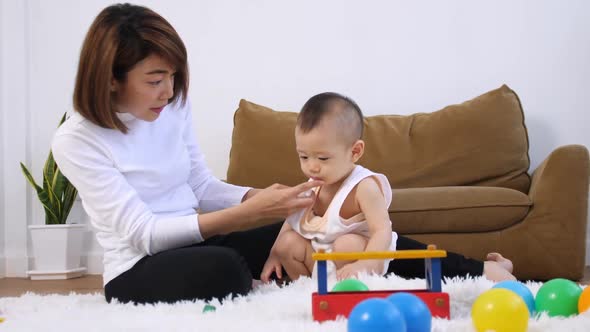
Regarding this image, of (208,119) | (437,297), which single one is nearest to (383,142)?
(208,119)

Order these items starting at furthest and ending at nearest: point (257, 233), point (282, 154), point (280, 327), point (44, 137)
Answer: point (44, 137), point (282, 154), point (257, 233), point (280, 327)

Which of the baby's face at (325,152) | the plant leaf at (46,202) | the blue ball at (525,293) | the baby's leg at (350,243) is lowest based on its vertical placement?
the plant leaf at (46,202)

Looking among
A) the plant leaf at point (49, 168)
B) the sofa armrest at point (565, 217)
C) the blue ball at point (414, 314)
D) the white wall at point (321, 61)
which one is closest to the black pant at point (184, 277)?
the blue ball at point (414, 314)

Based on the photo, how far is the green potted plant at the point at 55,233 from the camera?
11.8 ft

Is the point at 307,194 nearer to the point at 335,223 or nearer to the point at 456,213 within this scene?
the point at 335,223

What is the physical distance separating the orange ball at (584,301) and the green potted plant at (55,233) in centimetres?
285

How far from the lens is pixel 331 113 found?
6.19 feet

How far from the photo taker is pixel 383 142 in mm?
3307

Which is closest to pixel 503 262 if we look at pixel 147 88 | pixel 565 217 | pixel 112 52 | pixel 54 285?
pixel 565 217

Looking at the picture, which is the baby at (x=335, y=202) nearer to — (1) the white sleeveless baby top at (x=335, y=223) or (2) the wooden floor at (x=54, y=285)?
(1) the white sleeveless baby top at (x=335, y=223)

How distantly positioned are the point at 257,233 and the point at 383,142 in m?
1.31

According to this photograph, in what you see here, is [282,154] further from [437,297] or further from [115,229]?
[437,297]

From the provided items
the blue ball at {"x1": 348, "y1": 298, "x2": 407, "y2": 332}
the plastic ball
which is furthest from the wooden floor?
the blue ball at {"x1": 348, "y1": 298, "x2": 407, "y2": 332}

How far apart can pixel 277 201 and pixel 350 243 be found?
25cm
